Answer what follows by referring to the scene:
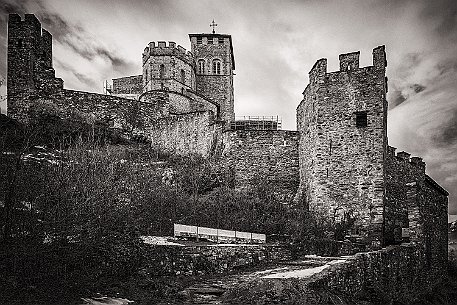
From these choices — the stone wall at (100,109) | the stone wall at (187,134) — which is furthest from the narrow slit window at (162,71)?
the stone wall at (187,134)

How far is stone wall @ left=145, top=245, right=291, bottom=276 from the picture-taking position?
9.91 meters

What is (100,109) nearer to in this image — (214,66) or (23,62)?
(23,62)

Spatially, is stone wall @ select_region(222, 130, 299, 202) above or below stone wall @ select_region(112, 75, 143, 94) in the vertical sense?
below

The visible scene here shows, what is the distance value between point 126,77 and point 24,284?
135ft

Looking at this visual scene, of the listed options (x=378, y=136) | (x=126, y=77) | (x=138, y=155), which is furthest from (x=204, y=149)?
(x=126, y=77)

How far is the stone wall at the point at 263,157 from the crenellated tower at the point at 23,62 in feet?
39.0

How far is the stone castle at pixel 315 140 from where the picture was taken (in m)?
16.9

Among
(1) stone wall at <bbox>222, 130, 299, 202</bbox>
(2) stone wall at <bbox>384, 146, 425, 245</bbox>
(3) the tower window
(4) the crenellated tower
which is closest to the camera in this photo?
(2) stone wall at <bbox>384, 146, 425, 245</bbox>

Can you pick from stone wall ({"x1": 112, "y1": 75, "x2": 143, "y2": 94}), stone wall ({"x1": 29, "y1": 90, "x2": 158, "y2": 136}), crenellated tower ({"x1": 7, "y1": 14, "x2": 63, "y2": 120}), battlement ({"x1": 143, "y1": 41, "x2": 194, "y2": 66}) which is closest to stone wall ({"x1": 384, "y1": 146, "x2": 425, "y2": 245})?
stone wall ({"x1": 29, "y1": 90, "x2": 158, "y2": 136})

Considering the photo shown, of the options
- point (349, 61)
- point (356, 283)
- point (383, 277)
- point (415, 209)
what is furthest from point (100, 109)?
point (356, 283)

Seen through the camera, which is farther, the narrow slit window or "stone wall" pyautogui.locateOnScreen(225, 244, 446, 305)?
the narrow slit window

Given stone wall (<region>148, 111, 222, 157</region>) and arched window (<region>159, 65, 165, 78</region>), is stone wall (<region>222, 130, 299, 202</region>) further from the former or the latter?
arched window (<region>159, 65, 165, 78</region>)

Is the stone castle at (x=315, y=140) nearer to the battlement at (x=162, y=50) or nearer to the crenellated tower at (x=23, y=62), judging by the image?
the crenellated tower at (x=23, y=62)

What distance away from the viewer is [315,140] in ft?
59.9
